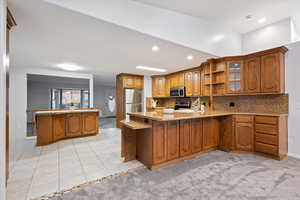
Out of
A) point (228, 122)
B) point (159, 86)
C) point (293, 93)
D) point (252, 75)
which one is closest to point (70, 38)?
point (228, 122)

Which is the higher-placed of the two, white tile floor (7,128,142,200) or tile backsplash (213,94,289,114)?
tile backsplash (213,94,289,114)

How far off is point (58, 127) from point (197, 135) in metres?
3.97

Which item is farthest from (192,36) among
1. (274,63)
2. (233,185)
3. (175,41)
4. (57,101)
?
(57,101)

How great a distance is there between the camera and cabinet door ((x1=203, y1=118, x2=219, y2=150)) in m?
3.08

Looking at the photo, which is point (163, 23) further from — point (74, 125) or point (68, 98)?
point (68, 98)

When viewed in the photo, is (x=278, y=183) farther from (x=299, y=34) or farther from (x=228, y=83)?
(x=299, y=34)

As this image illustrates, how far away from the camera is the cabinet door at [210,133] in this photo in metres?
3.08

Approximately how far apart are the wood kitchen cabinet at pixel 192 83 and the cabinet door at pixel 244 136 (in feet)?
5.74

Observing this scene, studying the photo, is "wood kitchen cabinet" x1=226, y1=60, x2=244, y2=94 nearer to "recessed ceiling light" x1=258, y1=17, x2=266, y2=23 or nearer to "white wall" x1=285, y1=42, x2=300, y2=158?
"white wall" x1=285, y1=42, x2=300, y2=158

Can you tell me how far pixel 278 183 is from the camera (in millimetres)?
1959

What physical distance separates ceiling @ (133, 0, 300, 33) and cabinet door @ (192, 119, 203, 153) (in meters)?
2.19

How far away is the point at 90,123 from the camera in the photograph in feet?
15.7

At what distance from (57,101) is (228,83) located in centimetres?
678

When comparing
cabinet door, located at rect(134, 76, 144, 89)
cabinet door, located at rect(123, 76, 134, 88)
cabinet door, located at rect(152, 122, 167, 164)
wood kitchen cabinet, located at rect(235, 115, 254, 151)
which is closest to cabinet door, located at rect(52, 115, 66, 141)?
cabinet door, located at rect(123, 76, 134, 88)
